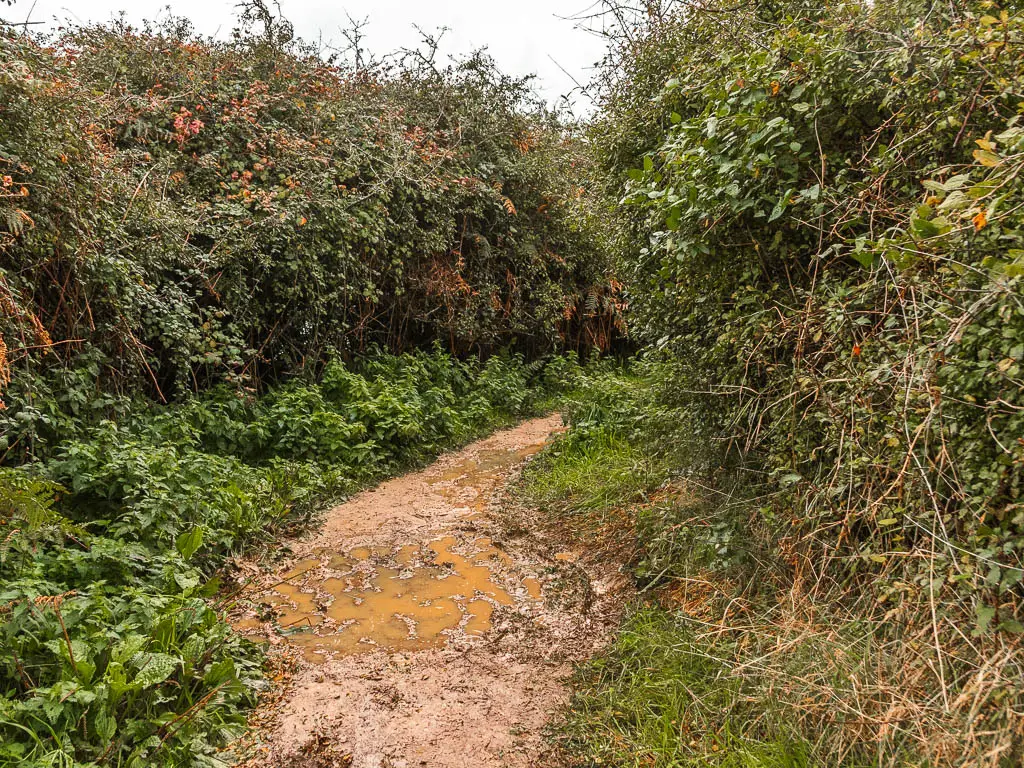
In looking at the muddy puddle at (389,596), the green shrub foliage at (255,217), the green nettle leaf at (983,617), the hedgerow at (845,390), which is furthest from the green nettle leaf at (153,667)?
the green nettle leaf at (983,617)

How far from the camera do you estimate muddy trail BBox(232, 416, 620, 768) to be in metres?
2.83

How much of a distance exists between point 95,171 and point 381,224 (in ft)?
10.8

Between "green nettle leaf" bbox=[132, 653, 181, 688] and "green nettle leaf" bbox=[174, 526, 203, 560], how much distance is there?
1.01 m

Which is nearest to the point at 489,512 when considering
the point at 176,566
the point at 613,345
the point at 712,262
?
the point at 176,566

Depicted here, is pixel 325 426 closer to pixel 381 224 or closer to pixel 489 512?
pixel 489 512

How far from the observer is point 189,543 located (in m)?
3.79

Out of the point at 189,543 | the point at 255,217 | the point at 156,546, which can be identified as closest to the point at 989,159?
the point at 189,543

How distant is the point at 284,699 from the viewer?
3.08m

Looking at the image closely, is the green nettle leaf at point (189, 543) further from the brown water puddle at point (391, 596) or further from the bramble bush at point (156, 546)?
the brown water puddle at point (391, 596)

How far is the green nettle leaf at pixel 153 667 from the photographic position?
8.77 ft

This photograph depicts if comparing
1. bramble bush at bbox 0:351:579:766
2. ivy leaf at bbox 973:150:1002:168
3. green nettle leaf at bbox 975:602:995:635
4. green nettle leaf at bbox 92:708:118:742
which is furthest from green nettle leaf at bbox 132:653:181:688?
ivy leaf at bbox 973:150:1002:168

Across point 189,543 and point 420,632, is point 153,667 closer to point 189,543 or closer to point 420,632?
point 189,543

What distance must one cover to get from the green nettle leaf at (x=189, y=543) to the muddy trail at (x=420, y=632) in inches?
17.6

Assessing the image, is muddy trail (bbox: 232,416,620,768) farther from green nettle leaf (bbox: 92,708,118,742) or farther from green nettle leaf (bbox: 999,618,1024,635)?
green nettle leaf (bbox: 999,618,1024,635)
